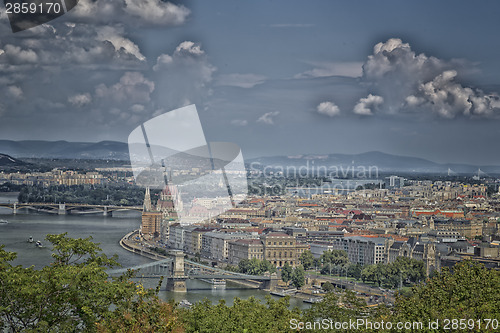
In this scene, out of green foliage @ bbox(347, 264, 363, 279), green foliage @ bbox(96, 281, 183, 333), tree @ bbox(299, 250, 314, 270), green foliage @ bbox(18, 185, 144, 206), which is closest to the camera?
green foliage @ bbox(96, 281, 183, 333)

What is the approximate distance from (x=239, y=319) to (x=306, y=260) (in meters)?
10.6

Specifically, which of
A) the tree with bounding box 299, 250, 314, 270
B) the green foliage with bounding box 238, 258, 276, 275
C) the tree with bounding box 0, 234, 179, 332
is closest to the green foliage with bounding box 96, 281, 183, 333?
the tree with bounding box 0, 234, 179, 332

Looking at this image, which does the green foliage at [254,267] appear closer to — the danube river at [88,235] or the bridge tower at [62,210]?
the danube river at [88,235]

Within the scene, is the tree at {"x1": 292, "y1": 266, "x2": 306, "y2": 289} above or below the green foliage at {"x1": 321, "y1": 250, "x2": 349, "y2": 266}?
below

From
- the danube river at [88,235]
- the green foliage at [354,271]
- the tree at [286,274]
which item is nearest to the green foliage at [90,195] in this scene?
the danube river at [88,235]

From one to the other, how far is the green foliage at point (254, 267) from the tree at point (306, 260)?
130 cm

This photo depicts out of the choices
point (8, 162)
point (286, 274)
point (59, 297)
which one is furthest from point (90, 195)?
point (59, 297)

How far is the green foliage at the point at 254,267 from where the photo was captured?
13.3 m

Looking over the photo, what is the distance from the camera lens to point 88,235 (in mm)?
15070

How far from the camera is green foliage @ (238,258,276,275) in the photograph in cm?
1326

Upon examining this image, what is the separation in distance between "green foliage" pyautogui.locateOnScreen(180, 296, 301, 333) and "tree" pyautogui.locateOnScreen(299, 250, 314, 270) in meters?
9.89

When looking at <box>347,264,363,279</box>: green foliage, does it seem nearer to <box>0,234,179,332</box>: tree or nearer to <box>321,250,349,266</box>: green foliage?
<box>321,250,349,266</box>: green foliage

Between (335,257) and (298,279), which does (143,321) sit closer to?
(298,279)

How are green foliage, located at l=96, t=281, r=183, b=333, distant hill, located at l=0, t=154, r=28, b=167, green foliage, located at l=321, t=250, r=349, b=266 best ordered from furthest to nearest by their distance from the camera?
distant hill, located at l=0, t=154, r=28, b=167
green foliage, located at l=321, t=250, r=349, b=266
green foliage, located at l=96, t=281, r=183, b=333
